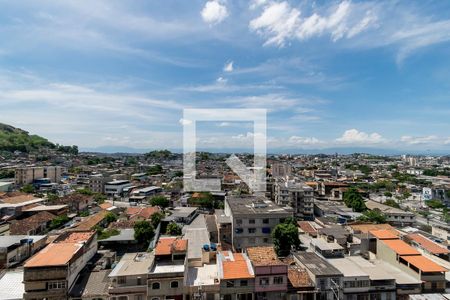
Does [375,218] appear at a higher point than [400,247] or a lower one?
lower

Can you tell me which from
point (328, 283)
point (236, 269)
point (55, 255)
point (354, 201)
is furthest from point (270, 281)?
point (354, 201)

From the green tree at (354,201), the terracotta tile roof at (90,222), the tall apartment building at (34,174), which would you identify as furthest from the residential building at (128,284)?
the tall apartment building at (34,174)

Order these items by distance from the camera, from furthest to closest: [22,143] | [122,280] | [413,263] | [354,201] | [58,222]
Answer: [22,143] < [354,201] < [58,222] < [413,263] < [122,280]

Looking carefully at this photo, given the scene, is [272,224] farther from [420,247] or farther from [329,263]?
[420,247]

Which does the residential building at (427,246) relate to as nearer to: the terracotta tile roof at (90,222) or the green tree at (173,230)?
the green tree at (173,230)

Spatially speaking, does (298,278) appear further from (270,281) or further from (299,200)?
(299,200)

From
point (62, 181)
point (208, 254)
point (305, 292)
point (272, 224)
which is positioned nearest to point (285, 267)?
point (305, 292)
